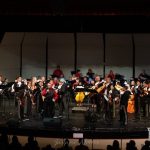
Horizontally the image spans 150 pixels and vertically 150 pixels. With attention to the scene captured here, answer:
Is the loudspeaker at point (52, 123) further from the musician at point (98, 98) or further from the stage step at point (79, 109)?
the stage step at point (79, 109)

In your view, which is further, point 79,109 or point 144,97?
point 79,109

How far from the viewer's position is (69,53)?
20.0 m

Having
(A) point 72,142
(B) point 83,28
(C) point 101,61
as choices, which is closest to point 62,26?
(B) point 83,28

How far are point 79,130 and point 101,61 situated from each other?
9155 millimetres

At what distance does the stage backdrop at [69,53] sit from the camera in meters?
19.8

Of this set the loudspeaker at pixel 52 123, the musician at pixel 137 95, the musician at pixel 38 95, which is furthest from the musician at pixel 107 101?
the loudspeaker at pixel 52 123

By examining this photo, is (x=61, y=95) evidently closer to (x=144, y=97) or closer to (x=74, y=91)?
(x=74, y=91)

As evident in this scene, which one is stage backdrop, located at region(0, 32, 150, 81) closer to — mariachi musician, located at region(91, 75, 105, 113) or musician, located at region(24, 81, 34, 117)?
mariachi musician, located at region(91, 75, 105, 113)

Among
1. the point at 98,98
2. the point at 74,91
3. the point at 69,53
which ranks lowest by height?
the point at 98,98

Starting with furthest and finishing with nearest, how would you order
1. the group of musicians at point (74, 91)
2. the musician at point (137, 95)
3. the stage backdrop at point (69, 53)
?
the stage backdrop at point (69, 53), the musician at point (137, 95), the group of musicians at point (74, 91)

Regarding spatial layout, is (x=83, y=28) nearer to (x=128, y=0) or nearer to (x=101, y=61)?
(x=101, y=61)

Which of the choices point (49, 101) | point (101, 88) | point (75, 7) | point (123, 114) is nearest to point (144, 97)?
point (123, 114)

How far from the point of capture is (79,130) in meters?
11.0

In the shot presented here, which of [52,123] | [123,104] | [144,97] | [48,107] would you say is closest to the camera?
[52,123]
